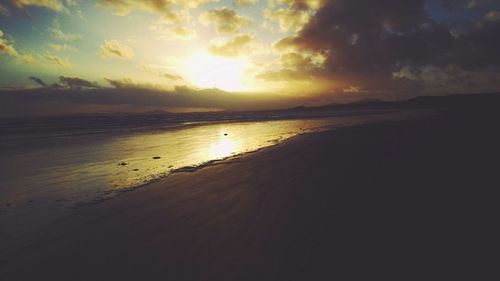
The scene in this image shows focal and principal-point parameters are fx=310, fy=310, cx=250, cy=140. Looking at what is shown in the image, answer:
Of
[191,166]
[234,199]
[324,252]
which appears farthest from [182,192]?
[324,252]

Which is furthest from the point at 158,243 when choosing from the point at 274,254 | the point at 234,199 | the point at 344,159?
the point at 344,159

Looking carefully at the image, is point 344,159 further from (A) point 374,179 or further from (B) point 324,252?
(B) point 324,252

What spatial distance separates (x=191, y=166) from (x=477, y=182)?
1032 centimetres

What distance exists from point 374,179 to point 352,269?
16.8 feet

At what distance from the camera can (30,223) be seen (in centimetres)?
742

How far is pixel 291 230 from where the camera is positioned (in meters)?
6.07

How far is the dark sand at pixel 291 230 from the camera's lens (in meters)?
4.68

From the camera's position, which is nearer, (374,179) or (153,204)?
(153,204)

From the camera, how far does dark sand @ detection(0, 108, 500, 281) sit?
4684 millimetres

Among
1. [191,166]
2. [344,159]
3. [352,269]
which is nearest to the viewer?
[352,269]

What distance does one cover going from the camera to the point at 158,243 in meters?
5.91

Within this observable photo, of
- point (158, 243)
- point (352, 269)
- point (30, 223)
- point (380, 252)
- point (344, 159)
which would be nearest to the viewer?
point (352, 269)

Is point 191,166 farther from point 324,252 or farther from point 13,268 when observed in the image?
point 324,252

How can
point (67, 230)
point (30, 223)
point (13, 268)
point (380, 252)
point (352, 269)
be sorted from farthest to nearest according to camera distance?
1. point (30, 223)
2. point (67, 230)
3. point (13, 268)
4. point (380, 252)
5. point (352, 269)
